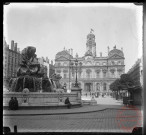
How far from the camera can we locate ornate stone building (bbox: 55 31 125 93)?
295ft

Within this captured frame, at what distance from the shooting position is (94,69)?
309 ft

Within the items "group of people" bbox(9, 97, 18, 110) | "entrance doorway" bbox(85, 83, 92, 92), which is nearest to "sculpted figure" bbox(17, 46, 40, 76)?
"group of people" bbox(9, 97, 18, 110)

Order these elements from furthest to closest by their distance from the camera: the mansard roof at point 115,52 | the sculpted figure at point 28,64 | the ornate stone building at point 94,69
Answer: the ornate stone building at point 94,69, the mansard roof at point 115,52, the sculpted figure at point 28,64

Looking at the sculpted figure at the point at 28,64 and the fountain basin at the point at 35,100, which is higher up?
the sculpted figure at the point at 28,64

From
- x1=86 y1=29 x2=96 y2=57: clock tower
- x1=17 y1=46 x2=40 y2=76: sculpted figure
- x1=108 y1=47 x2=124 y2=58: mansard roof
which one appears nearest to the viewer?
x1=17 y1=46 x2=40 y2=76: sculpted figure

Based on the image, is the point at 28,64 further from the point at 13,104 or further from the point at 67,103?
the point at 13,104

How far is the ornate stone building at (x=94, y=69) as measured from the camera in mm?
90000

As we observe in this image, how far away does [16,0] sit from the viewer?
3.35m

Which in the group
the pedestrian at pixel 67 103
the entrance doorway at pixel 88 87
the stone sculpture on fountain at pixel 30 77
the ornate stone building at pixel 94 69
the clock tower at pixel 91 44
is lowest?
the pedestrian at pixel 67 103

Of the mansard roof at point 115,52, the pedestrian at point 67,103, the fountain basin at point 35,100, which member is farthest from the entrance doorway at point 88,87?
the pedestrian at point 67,103

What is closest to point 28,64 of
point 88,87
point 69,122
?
point 69,122

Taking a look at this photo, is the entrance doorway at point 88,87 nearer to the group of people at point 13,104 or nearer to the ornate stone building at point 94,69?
the ornate stone building at point 94,69

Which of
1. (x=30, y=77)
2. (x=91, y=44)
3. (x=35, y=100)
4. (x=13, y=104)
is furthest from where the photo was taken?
(x=91, y=44)

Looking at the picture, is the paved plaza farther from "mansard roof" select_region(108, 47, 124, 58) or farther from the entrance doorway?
the entrance doorway
